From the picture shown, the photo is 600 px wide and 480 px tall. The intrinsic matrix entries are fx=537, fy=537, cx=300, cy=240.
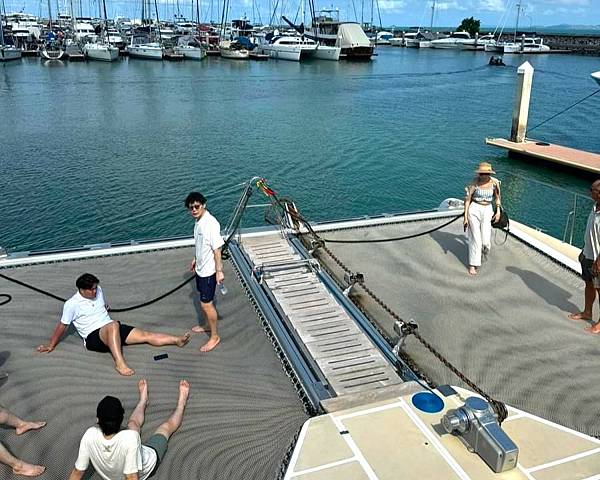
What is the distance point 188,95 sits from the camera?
42.5 meters

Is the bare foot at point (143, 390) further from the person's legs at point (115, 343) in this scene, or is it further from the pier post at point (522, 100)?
the pier post at point (522, 100)

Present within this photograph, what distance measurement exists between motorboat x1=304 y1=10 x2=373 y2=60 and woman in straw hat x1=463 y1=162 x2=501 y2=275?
73312 mm

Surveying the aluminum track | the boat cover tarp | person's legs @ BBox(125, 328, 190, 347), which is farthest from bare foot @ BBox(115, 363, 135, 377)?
the boat cover tarp

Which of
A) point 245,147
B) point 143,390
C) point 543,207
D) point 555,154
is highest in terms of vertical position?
point 143,390

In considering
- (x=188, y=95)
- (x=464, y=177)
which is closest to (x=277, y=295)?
(x=464, y=177)

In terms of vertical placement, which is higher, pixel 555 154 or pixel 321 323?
pixel 321 323

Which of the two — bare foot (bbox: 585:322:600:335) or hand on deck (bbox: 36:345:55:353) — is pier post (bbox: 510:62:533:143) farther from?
hand on deck (bbox: 36:345:55:353)

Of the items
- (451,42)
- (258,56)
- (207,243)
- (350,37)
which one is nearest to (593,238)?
(207,243)

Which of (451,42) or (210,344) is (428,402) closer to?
(210,344)

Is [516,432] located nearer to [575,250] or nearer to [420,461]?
[420,461]

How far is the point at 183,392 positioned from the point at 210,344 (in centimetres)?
97

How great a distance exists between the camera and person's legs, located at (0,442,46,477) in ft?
13.3

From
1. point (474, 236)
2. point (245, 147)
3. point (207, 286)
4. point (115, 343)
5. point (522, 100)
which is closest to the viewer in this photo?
point (115, 343)

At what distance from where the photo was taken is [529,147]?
80.1 feet
